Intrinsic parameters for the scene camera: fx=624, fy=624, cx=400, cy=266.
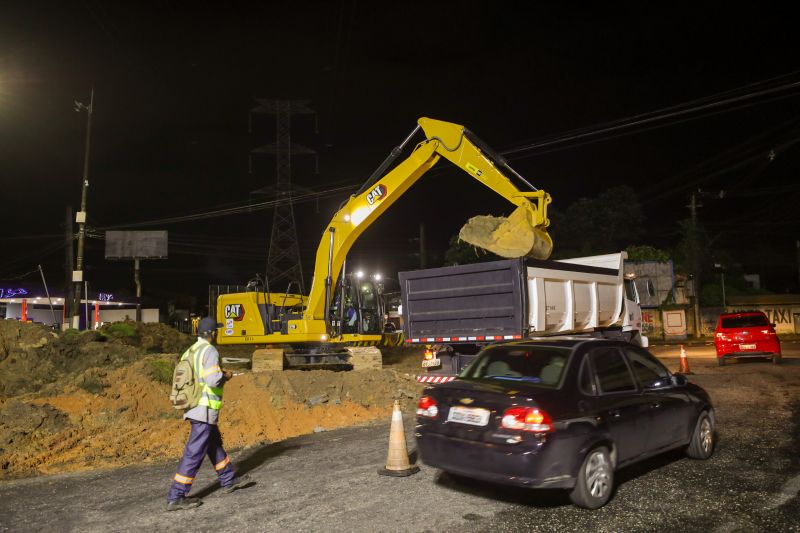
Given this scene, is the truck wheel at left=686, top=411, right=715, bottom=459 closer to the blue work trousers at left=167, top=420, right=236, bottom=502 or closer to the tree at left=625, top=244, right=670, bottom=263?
the blue work trousers at left=167, top=420, right=236, bottom=502

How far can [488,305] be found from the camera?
9.84m

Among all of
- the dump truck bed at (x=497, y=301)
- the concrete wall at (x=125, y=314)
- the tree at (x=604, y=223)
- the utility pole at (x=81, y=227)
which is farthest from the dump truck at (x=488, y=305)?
the concrete wall at (x=125, y=314)

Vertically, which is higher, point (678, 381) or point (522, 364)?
point (522, 364)

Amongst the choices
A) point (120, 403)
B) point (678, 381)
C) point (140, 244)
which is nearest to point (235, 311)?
point (120, 403)

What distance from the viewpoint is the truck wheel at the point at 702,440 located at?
6848 mm

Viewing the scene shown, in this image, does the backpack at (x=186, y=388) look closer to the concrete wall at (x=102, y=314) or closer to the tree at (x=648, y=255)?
the tree at (x=648, y=255)

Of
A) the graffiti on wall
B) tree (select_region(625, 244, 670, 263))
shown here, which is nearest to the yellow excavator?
the graffiti on wall

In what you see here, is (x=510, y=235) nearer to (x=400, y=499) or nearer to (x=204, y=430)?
(x=400, y=499)

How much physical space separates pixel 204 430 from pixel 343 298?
933 centimetres

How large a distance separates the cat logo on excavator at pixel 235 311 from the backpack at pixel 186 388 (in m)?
10.00

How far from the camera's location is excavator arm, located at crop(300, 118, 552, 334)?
1323 centimetres

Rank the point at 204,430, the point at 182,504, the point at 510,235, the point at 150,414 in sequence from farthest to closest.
→ the point at 150,414 < the point at 510,235 < the point at 204,430 < the point at 182,504

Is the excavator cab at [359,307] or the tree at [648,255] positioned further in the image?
the tree at [648,255]

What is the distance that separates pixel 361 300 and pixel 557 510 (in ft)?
36.4
